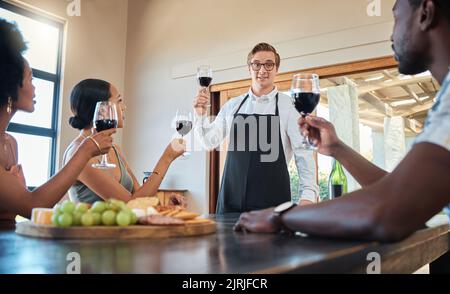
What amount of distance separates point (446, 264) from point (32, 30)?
4353mm

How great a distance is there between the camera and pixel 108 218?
0.82 meters

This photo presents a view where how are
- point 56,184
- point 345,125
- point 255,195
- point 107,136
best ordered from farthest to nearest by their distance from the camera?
point 345,125 < point 255,195 < point 107,136 < point 56,184

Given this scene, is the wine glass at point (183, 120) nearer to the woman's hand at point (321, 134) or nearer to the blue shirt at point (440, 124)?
the woman's hand at point (321, 134)

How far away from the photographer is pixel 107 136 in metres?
1.48

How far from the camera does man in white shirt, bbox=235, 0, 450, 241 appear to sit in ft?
2.25

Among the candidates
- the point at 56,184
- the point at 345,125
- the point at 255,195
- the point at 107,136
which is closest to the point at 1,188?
the point at 56,184

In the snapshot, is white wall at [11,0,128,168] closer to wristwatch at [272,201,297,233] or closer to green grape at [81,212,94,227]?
green grape at [81,212,94,227]

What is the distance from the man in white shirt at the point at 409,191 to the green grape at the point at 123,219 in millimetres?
272

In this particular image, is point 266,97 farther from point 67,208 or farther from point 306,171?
point 67,208

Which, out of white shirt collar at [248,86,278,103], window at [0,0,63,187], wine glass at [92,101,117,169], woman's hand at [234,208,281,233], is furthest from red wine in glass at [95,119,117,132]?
window at [0,0,63,187]

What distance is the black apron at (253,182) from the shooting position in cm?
207

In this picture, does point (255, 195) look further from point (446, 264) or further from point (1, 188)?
point (1, 188)

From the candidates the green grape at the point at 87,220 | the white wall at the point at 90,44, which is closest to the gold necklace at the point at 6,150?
the green grape at the point at 87,220

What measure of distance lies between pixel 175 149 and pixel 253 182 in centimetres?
45
